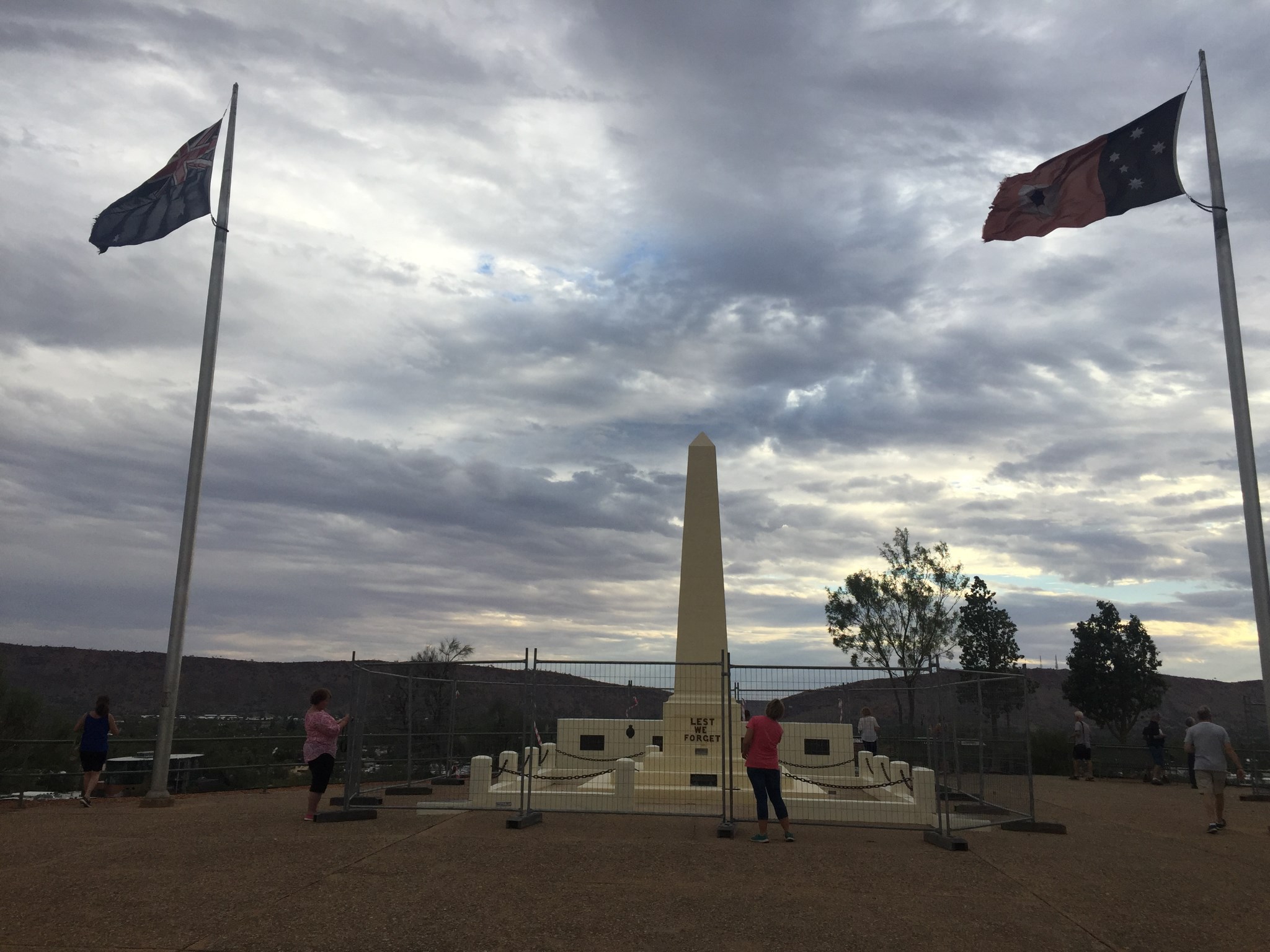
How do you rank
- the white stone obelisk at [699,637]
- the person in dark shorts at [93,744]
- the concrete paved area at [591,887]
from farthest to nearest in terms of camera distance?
the white stone obelisk at [699,637]
the person in dark shorts at [93,744]
the concrete paved area at [591,887]

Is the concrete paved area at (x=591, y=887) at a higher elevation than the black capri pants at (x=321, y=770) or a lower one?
lower

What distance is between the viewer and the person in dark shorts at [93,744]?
12.2 metres

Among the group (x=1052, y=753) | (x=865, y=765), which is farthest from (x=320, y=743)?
(x=1052, y=753)

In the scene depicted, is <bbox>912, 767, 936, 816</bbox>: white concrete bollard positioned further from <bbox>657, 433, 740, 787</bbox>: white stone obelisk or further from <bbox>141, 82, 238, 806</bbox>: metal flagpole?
<bbox>141, 82, 238, 806</bbox>: metal flagpole

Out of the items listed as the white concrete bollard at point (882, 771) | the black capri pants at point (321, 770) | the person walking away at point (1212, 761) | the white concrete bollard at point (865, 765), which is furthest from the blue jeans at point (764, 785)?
the white concrete bollard at point (865, 765)

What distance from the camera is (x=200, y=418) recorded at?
46.4 ft

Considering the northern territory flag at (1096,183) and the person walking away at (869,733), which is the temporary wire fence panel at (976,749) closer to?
the person walking away at (869,733)

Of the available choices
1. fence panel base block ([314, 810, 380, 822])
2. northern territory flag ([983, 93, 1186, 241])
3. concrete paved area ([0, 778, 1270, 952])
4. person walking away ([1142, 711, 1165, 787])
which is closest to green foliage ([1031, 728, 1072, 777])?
person walking away ([1142, 711, 1165, 787])

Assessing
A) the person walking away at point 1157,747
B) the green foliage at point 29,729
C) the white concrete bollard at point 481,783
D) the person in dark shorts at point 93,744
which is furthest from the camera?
the green foliage at point 29,729

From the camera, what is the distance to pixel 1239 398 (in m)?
12.4

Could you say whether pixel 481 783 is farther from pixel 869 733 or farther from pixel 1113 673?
pixel 1113 673

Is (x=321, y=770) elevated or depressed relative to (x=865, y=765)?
elevated

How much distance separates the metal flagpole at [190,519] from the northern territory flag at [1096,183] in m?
12.3

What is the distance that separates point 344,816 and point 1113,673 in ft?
147
